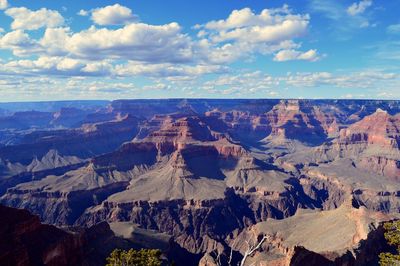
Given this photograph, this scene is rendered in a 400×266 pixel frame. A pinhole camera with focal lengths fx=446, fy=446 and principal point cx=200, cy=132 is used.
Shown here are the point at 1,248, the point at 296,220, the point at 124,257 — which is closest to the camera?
the point at 124,257

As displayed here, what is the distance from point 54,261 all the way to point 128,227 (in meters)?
58.3

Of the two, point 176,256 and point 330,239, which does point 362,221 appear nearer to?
point 330,239

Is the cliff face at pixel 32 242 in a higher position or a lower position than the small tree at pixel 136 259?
lower

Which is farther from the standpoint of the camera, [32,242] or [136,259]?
[32,242]

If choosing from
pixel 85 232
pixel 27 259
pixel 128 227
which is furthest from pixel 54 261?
pixel 128 227

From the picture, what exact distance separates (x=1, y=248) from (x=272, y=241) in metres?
92.6

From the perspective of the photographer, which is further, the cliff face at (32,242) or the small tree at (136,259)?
the cliff face at (32,242)

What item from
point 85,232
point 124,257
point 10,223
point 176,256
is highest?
point 124,257

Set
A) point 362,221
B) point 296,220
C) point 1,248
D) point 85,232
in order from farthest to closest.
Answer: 1. point 296,220
2. point 362,221
3. point 85,232
4. point 1,248

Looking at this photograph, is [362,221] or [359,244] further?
[362,221]

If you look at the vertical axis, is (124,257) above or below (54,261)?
above

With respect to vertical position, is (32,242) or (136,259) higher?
(136,259)

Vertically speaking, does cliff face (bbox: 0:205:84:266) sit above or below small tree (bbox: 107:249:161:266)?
below

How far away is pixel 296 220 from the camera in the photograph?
543 feet
